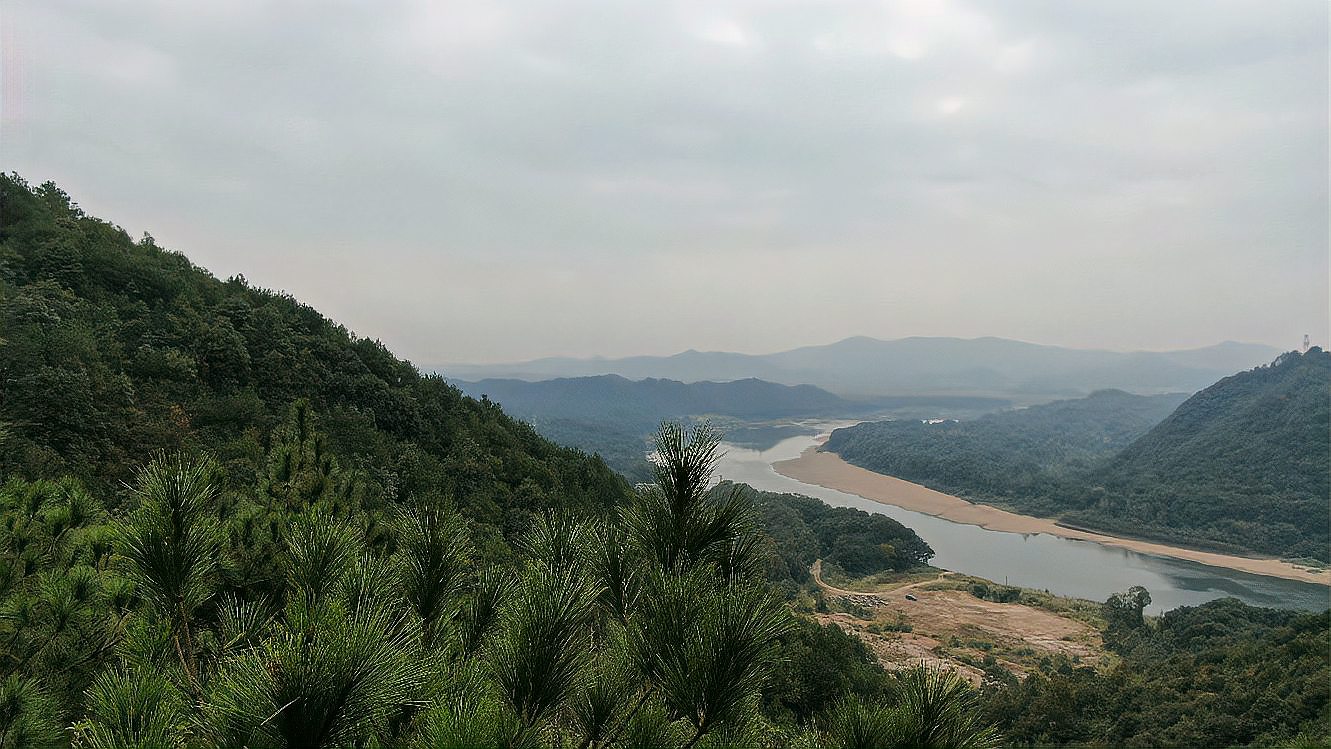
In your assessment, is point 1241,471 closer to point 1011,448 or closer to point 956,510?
point 956,510

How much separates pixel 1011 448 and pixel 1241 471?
34.5 metres

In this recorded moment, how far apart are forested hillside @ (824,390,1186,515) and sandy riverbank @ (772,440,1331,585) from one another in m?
2.89

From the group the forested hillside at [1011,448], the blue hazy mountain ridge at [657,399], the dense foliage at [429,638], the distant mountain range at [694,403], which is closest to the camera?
the dense foliage at [429,638]

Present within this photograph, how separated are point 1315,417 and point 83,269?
8550 cm

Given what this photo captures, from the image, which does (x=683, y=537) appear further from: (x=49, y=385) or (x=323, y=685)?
(x=49, y=385)

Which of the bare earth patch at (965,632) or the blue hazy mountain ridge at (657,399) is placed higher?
the blue hazy mountain ridge at (657,399)

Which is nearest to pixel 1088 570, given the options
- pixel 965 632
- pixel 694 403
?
pixel 965 632

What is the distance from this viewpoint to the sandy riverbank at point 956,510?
1428 inches

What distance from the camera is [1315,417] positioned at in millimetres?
51312

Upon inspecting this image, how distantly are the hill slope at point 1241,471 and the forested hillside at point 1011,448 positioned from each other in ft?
18.4

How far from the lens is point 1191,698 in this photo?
16.0m

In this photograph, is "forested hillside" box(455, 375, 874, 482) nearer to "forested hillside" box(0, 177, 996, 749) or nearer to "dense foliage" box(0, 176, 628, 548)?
"dense foliage" box(0, 176, 628, 548)

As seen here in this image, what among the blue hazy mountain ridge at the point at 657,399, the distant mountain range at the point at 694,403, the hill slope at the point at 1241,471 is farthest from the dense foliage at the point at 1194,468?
the blue hazy mountain ridge at the point at 657,399

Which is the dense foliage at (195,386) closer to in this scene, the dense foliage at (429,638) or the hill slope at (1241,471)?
the dense foliage at (429,638)
